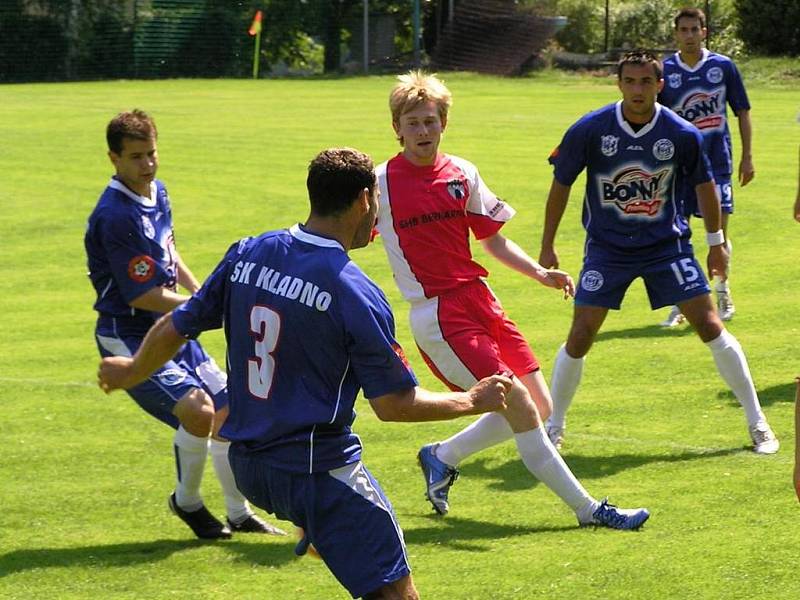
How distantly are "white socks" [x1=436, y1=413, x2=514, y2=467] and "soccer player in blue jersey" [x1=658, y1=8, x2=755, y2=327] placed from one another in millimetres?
5089

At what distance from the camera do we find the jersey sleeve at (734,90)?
40.4 ft

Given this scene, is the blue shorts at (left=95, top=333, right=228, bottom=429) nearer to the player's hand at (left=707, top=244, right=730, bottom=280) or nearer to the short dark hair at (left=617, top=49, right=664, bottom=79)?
the short dark hair at (left=617, top=49, right=664, bottom=79)

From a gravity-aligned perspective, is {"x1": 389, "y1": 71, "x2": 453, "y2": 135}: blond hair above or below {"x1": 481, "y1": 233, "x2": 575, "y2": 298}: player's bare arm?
above

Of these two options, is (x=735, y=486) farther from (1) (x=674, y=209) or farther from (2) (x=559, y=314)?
(2) (x=559, y=314)

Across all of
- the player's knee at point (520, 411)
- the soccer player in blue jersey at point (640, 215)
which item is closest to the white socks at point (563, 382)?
the soccer player in blue jersey at point (640, 215)

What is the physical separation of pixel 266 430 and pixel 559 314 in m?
8.61

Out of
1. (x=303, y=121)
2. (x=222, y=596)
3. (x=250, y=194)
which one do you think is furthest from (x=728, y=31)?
(x=222, y=596)

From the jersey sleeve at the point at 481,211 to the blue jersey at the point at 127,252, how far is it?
5.07 ft

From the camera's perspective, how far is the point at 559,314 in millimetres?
13188

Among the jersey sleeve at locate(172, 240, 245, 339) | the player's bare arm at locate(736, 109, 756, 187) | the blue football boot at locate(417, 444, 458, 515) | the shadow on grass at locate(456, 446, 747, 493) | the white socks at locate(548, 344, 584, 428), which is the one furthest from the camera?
the player's bare arm at locate(736, 109, 756, 187)

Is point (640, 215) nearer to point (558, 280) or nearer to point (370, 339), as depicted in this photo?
point (558, 280)

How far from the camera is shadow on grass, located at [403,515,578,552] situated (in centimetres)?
702

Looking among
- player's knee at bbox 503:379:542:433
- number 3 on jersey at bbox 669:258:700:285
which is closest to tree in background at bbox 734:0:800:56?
number 3 on jersey at bbox 669:258:700:285

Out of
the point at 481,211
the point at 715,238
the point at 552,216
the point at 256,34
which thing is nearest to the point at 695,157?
the point at 715,238
